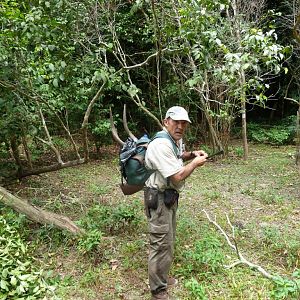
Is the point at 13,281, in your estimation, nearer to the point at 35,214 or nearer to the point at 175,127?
the point at 35,214

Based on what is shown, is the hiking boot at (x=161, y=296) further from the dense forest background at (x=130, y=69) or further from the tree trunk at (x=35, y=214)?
the dense forest background at (x=130, y=69)

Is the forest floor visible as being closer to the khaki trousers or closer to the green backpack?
the khaki trousers

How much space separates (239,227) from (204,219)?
0.60 m

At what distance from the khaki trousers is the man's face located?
565 millimetres

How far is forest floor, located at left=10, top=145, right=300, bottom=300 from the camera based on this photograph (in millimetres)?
3543

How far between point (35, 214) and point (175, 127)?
2.38m

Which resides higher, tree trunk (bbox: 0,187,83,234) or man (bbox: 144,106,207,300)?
man (bbox: 144,106,207,300)

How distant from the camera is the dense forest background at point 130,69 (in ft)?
12.3

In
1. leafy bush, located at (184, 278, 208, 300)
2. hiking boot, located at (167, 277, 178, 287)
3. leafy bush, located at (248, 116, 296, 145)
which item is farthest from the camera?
leafy bush, located at (248, 116, 296, 145)

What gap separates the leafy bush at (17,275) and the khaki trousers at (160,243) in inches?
37.8

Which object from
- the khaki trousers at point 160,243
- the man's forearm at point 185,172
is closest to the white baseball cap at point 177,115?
the man's forearm at point 185,172

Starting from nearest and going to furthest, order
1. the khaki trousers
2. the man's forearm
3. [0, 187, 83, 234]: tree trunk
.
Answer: the man's forearm → the khaki trousers → [0, 187, 83, 234]: tree trunk

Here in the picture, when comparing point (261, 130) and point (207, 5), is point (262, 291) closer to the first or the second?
point (207, 5)

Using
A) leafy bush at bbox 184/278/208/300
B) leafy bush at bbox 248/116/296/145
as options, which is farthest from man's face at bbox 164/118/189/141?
leafy bush at bbox 248/116/296/145
